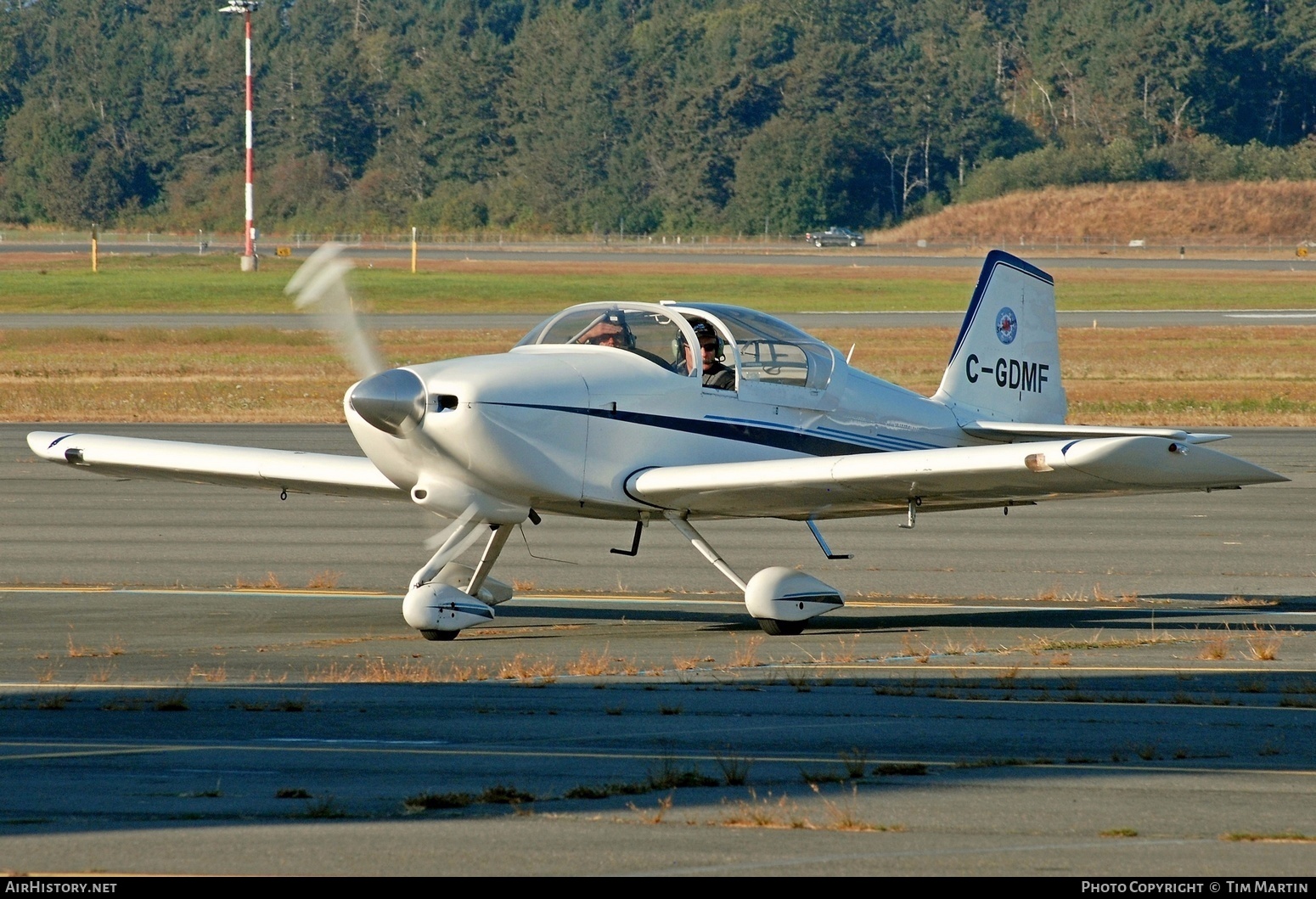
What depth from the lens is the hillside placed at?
112562 millimetres

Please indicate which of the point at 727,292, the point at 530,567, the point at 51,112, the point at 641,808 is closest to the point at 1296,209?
the point at 727,292

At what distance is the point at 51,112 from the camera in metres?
136

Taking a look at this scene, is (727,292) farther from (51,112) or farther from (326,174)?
(51,112)

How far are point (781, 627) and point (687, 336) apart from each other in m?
2.09

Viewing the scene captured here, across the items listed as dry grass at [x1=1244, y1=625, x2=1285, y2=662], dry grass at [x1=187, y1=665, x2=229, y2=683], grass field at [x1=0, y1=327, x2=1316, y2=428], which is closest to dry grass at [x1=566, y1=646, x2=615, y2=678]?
dry grass at [x1=187, y1=665, x2=229, y2=683]

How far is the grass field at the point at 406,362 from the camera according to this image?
29.6 metres

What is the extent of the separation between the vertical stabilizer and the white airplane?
65 cm

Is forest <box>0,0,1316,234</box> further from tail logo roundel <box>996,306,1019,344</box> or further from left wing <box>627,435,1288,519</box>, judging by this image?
left wing <box>627,435,1288,519</box>

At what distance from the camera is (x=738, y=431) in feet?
40.0

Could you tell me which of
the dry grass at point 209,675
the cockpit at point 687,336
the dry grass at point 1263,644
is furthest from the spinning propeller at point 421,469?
the dry grass at point 1263,644

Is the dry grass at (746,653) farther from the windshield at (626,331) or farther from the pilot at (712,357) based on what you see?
the windshield at (626,331)

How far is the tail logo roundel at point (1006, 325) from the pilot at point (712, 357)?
3298mm

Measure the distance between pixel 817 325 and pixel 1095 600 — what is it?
3648cm

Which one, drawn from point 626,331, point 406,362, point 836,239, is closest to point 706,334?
point 626,331
